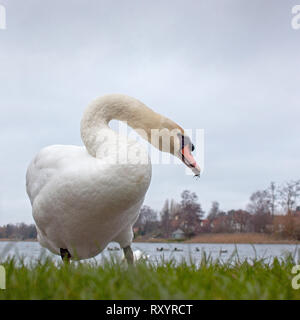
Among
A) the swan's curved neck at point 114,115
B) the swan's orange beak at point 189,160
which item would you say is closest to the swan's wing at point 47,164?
the swan's curved neck at point 114,115

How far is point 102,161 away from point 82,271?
4.89 feet

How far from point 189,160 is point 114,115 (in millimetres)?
1182

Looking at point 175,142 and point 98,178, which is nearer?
point 98,178

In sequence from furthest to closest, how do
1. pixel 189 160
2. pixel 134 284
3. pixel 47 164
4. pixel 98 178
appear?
pixel 47 164 → pixel 189 160 → pixel 98 178 → pixel 134 284

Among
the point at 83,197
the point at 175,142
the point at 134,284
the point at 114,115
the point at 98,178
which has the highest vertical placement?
the point at 114,115

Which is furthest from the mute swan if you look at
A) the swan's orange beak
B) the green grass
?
the green grass

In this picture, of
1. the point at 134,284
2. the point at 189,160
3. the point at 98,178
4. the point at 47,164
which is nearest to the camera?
the point at 134,284

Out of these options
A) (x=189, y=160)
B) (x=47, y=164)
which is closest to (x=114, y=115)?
(x=47, y=164)

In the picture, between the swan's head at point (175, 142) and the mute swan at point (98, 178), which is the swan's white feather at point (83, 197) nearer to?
the mute swan at point (98, 178)

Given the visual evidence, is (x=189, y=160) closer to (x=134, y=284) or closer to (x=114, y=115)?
(x=114, y=115)

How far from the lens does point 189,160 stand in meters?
4.87

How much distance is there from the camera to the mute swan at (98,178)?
14.5ft
